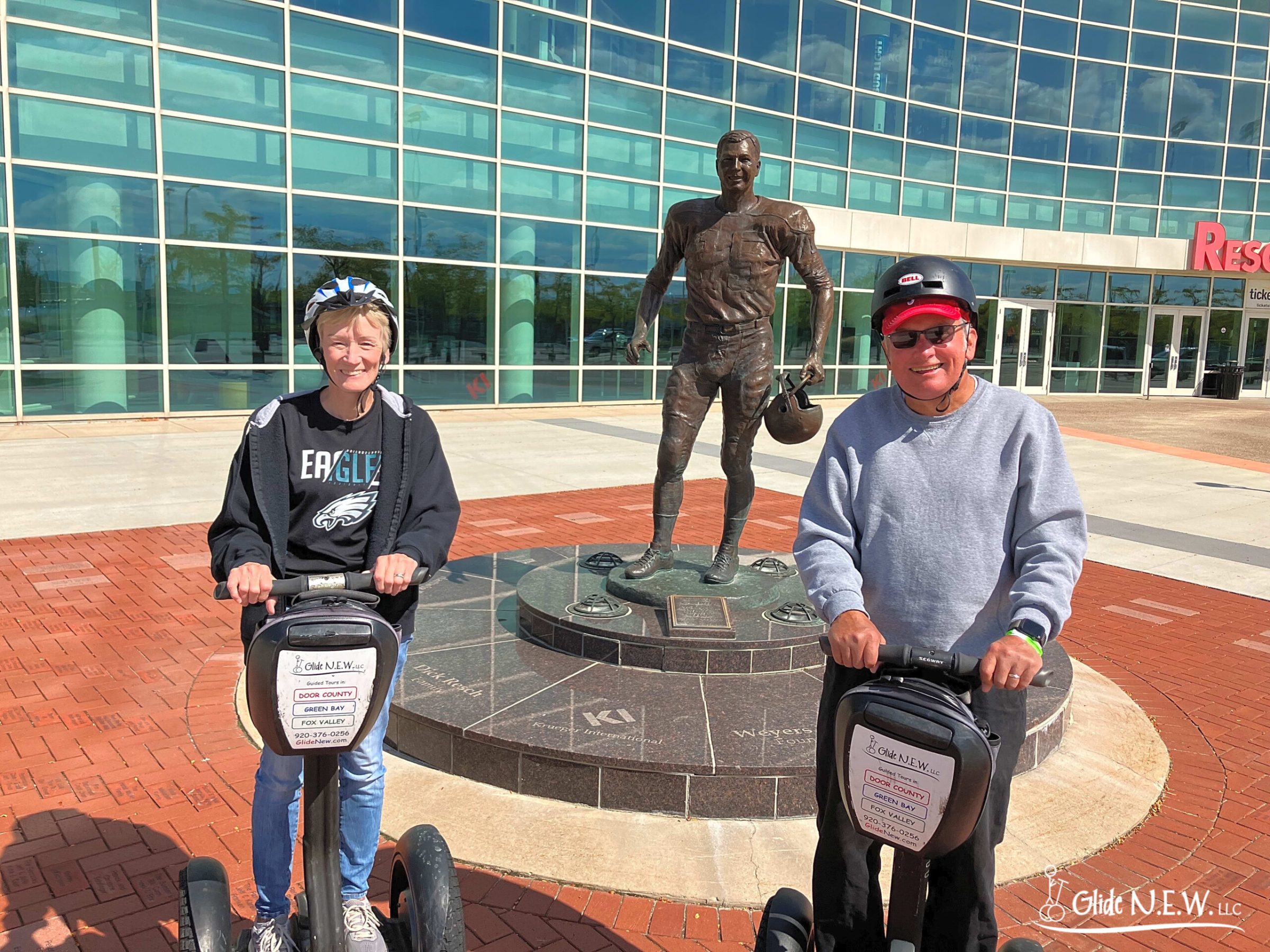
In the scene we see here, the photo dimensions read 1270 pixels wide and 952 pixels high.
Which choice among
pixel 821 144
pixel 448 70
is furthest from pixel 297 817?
pixel 821 144

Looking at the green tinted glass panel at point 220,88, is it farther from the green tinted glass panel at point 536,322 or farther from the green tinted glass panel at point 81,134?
the green tinted glass panel at point 536,322

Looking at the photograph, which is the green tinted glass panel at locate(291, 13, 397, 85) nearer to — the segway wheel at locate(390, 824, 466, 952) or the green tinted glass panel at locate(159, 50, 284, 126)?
the green tinted glass panel at locate(159, 50, 284, 126)

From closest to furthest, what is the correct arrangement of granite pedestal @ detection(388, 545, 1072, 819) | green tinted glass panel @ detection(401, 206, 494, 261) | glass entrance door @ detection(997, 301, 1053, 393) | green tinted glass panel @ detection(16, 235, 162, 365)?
granite pedestal @ detection(388, 545, 1072, 819)
green tinted glass panel @ detection(16, 235, 162, 365)
green tinted glass panel @ detection(401, 206, 494, 261)
glass entrance door @ detection(997, 301, 1053, 393)

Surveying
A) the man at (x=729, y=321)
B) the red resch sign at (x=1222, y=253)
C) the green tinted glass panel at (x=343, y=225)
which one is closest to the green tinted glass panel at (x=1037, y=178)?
the red resch sign at (x=1222, y=253)

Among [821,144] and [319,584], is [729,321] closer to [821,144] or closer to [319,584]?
[319,584]

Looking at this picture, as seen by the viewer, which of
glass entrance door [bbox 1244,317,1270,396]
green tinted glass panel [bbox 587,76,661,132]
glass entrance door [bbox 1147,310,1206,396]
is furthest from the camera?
glass entrance door [bbox 1244,317,1270,396]

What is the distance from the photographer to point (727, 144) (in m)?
5.08

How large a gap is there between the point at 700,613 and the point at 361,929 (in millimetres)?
2633

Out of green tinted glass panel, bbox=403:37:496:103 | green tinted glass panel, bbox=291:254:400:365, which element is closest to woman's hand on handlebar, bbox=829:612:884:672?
green tinted glass panel, bbox=291:254:400:365

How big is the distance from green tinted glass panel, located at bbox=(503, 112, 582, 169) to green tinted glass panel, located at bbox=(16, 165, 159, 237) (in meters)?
6.22

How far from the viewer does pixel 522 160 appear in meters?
18.3

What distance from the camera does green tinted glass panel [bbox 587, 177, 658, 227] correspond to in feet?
63.2

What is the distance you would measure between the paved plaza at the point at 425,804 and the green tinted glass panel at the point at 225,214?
472 centimetres

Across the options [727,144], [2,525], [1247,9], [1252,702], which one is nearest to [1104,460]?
[1252,702]
